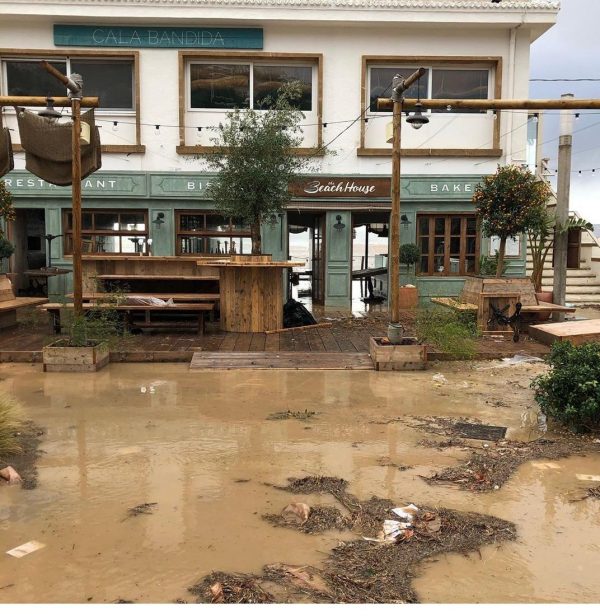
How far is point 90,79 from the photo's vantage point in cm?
1447

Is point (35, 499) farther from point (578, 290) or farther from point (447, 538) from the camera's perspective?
point (578, 290)

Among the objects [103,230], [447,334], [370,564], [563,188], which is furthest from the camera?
[103,230]

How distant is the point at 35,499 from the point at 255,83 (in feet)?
41.8

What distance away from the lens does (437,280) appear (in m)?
14.8

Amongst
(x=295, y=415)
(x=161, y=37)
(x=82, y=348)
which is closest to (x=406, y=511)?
(x=295, y=415)

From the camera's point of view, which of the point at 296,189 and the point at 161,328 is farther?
the point at 296,189

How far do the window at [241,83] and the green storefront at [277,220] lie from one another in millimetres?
2010

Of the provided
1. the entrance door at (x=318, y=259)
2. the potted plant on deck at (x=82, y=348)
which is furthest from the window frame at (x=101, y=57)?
the potted plant on deck at (x=82, y=348)

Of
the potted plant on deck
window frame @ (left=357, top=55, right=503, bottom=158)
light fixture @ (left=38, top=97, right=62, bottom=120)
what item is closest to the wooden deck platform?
the potted plant on deck

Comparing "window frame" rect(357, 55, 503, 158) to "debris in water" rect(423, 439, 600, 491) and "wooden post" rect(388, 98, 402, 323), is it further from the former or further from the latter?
"debris in water" rect(423, 439, 600, 491)

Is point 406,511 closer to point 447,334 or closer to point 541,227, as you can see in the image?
point 447,334

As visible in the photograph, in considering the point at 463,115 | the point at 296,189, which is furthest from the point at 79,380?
the point at 463,115

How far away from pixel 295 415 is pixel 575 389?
250cm

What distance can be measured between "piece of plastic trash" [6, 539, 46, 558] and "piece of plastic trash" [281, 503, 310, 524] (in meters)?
1.33
